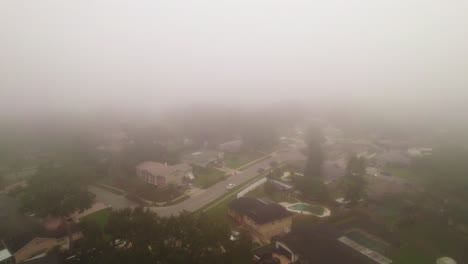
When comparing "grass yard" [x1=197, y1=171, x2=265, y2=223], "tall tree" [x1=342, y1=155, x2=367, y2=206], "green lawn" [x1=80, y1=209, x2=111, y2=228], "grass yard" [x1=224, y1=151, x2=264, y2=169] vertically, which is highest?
"tall tree" [x1=342, y1=155, x2=367, y2=206]

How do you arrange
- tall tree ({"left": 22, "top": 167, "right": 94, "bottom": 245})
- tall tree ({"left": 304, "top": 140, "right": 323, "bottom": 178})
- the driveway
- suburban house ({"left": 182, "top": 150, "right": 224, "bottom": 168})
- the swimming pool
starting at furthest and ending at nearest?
suburban house ({"left": 182, "top": 150, "right": 224, "bottom": 168}), tall tree ({"left": 304, "top": 140, "right": 323, "bottom": 178}), the driveway, the swimming pool, tall tree ({"left": 22, "top": 167, "right": 94, "bottom": 245})

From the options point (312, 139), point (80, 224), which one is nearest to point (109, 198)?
point (80, 224)

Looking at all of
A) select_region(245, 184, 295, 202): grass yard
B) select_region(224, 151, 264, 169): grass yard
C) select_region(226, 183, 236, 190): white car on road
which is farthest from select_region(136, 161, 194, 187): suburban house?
select_region(245, 184, 295, 202): grass yard

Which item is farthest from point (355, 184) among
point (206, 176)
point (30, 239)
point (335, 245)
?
point (30, 239)

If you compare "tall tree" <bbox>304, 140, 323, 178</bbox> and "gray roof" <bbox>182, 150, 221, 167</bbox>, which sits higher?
"tall tree" <bbox>304, 140, 323, 178</bbox>

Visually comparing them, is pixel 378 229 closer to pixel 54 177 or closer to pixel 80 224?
pixel 80 224

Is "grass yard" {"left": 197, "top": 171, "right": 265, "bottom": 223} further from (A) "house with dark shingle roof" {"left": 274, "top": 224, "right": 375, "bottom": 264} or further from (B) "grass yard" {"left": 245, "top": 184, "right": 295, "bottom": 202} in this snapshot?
(A) "house with dark shingle roof" {"left": 274, "top": 224, "right": 375, "bottom": 264}
